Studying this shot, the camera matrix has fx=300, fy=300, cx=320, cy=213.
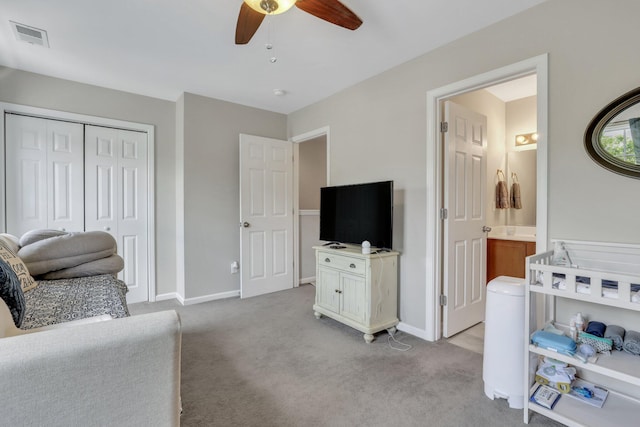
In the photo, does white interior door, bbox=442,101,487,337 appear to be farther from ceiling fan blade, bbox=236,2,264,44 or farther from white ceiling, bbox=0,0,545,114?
ceiling fan blade, bbox=236,2,264,44

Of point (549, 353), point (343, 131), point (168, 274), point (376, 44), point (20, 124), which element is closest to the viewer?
point (549, 353)

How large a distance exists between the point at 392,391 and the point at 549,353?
89 cm

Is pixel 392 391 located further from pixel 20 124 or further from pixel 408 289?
pixel 20 124

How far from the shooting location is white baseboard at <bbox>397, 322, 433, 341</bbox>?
2623 mm

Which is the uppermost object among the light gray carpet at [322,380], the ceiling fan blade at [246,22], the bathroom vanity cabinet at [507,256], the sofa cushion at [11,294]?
the ceiling fan blade at [246,22]

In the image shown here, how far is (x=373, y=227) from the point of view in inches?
107

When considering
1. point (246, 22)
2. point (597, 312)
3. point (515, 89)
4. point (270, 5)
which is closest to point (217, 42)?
point (246, 22)

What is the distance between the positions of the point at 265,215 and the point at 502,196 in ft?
9.59

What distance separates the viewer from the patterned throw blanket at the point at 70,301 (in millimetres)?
1330

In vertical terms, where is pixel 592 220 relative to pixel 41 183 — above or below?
below

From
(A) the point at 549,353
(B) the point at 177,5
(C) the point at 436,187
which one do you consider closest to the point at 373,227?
(C) the point at 436,187

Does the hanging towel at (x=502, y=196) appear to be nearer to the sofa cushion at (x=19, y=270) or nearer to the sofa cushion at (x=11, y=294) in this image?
the sofa cushion at (x=11, y=294)

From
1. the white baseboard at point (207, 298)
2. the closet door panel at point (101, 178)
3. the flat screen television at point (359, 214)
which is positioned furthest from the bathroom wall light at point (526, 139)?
the closet door panel at point (101, 178)

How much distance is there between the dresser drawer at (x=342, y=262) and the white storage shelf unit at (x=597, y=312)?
126cm
